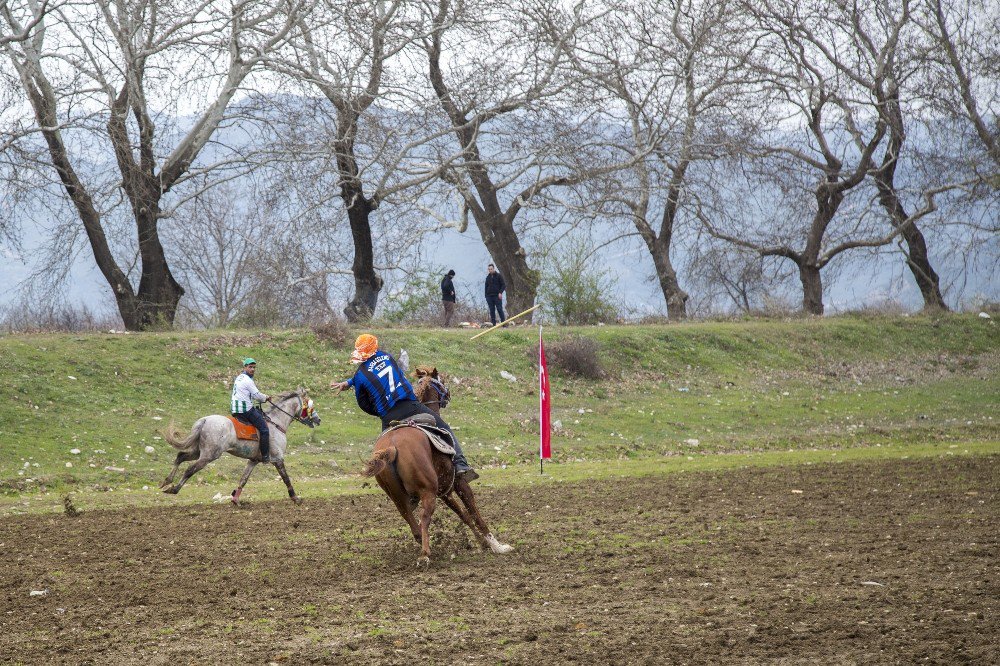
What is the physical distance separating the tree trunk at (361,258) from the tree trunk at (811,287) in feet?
56.3

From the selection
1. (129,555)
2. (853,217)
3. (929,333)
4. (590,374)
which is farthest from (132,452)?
(853,217)

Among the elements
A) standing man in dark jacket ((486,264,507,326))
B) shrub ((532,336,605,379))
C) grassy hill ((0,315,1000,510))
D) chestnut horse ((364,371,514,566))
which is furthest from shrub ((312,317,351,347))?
chestnut horse ((364,371,514,566))

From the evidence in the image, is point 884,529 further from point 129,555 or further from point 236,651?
point 129,555

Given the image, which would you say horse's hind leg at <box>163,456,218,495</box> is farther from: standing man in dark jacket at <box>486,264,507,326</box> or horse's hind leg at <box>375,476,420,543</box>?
standing man in dark jacket at <box>486,264,507,326</box>

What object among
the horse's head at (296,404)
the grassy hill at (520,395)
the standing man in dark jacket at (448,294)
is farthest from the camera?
the standing man in dark jacket at (448,294)

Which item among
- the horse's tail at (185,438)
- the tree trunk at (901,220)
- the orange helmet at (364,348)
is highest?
the tree trunk at (901,220)

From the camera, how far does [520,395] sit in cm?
2678

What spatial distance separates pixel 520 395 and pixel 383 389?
1583 centimetres

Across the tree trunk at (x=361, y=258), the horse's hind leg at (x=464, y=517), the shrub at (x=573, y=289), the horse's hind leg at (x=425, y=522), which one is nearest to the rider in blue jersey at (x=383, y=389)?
the horse's hind leg at (x=464, y=517)

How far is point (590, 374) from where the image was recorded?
2875cm

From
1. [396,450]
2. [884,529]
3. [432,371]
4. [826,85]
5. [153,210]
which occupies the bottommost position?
[884,529]

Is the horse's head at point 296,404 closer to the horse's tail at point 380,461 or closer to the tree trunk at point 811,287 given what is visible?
the horse's tail at point 380,461

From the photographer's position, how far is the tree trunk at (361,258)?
104ft

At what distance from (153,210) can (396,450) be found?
20.9 metres
